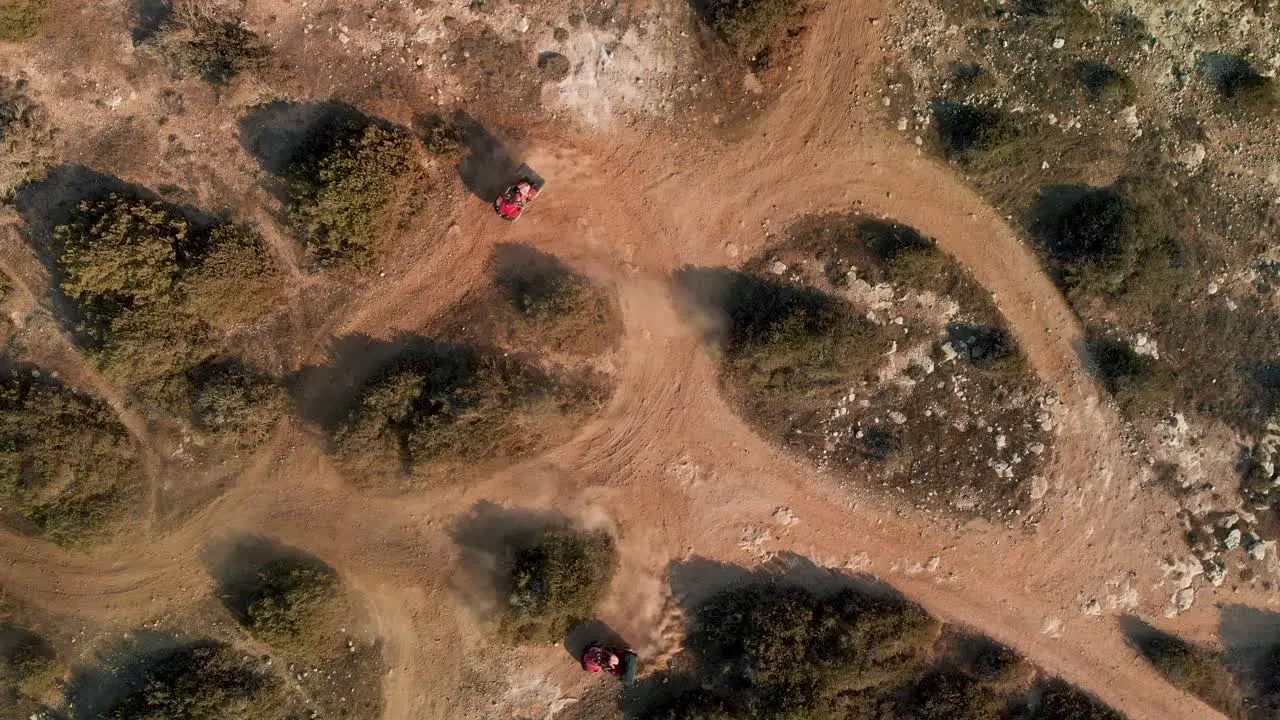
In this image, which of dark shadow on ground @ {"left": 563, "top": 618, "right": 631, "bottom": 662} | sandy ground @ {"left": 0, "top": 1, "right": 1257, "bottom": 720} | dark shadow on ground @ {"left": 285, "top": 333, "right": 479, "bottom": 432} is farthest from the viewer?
dark shadow on ground @ {"left": 563, "top": 618, "right": 631, "bottom": 662}

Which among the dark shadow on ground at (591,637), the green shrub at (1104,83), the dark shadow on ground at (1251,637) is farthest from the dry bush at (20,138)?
the dark shadow on ground at (1251,637)

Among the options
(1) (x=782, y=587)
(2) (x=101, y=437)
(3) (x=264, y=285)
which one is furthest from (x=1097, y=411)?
(2) (x=101, y=437)

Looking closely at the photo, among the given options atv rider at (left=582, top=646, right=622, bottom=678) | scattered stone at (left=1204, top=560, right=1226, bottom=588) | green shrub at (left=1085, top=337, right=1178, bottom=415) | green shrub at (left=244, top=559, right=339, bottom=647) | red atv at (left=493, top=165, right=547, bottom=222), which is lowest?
green shrub at (left=244, top=559, right=339, bottom=647)

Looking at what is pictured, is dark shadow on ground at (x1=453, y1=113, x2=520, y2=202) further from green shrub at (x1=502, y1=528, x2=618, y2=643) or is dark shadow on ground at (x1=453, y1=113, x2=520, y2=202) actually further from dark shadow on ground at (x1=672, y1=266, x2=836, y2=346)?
green shrub at (x1=502, y1=528, x2=618, y2=643)

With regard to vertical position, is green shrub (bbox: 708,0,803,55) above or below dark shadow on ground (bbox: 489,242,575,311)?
above

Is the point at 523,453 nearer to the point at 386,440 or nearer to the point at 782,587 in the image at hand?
the point at 386,440

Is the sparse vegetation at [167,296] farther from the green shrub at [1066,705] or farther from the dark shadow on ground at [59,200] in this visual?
the green shrub at [1066,705]

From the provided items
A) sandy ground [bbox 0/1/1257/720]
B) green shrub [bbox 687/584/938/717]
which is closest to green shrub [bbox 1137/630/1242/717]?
sandy ground [bbox 0/1/1257/720]
